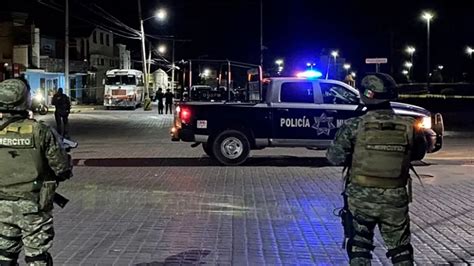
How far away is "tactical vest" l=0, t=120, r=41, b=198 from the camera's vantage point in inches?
176

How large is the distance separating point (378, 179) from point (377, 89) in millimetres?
710

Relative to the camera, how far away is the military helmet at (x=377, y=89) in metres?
4.92

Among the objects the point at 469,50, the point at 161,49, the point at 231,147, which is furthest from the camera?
the point at 161,49

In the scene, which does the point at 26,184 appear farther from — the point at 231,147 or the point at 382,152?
the point at 231,147

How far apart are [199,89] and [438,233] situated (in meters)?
9.88

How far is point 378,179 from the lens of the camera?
15.3 feet

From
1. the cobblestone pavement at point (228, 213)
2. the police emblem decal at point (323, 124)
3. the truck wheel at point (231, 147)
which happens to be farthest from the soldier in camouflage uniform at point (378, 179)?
the truck wheel at point (231, 147)

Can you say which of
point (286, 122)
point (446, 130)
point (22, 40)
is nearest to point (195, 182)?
point (286, 122)

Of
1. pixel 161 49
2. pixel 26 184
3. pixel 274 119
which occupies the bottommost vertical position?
pixel 26 184

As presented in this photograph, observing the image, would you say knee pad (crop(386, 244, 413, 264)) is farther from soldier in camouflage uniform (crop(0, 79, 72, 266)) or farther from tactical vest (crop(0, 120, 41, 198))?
tactical vest (crop(0, 120, 41, 198))

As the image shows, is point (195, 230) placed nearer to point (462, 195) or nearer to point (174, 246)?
point (174, 246)

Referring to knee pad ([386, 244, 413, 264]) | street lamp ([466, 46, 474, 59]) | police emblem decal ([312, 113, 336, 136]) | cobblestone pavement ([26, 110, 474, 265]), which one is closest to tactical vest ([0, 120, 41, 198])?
cobblestone pavement ([26, 110, 474, 265])

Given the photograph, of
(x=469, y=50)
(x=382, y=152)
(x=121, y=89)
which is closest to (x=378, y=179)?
(x=382, y=152)

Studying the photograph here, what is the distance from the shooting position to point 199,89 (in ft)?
55.0
